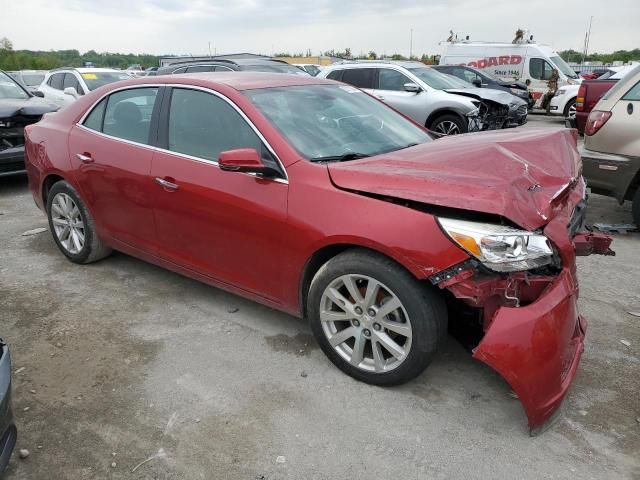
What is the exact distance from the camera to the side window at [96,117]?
4211mm

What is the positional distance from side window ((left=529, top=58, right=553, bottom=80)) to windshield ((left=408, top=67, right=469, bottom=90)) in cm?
731

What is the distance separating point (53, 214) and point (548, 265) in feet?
13.3

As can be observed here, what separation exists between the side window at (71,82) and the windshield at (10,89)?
3293 millimetres

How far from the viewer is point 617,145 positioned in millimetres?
5176

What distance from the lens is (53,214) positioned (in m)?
4.70

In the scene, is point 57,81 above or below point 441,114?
above

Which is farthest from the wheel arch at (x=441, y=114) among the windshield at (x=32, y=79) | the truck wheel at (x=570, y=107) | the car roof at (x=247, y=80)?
the windshield at (x=32, y=79)

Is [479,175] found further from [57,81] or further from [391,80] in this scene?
[57,81]

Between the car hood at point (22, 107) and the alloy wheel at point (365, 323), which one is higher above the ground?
the car hood at point (22, 107)

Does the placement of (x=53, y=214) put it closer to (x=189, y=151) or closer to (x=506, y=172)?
(x=189, y=151)

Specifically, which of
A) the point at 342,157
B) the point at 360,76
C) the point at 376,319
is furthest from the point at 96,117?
the point at 360,76

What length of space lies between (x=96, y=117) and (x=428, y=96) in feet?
24.5

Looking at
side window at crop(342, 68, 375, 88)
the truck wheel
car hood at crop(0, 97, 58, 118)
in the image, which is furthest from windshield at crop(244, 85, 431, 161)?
the truck wheel

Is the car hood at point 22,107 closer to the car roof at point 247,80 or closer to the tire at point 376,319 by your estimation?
the car roof at point 247,80
